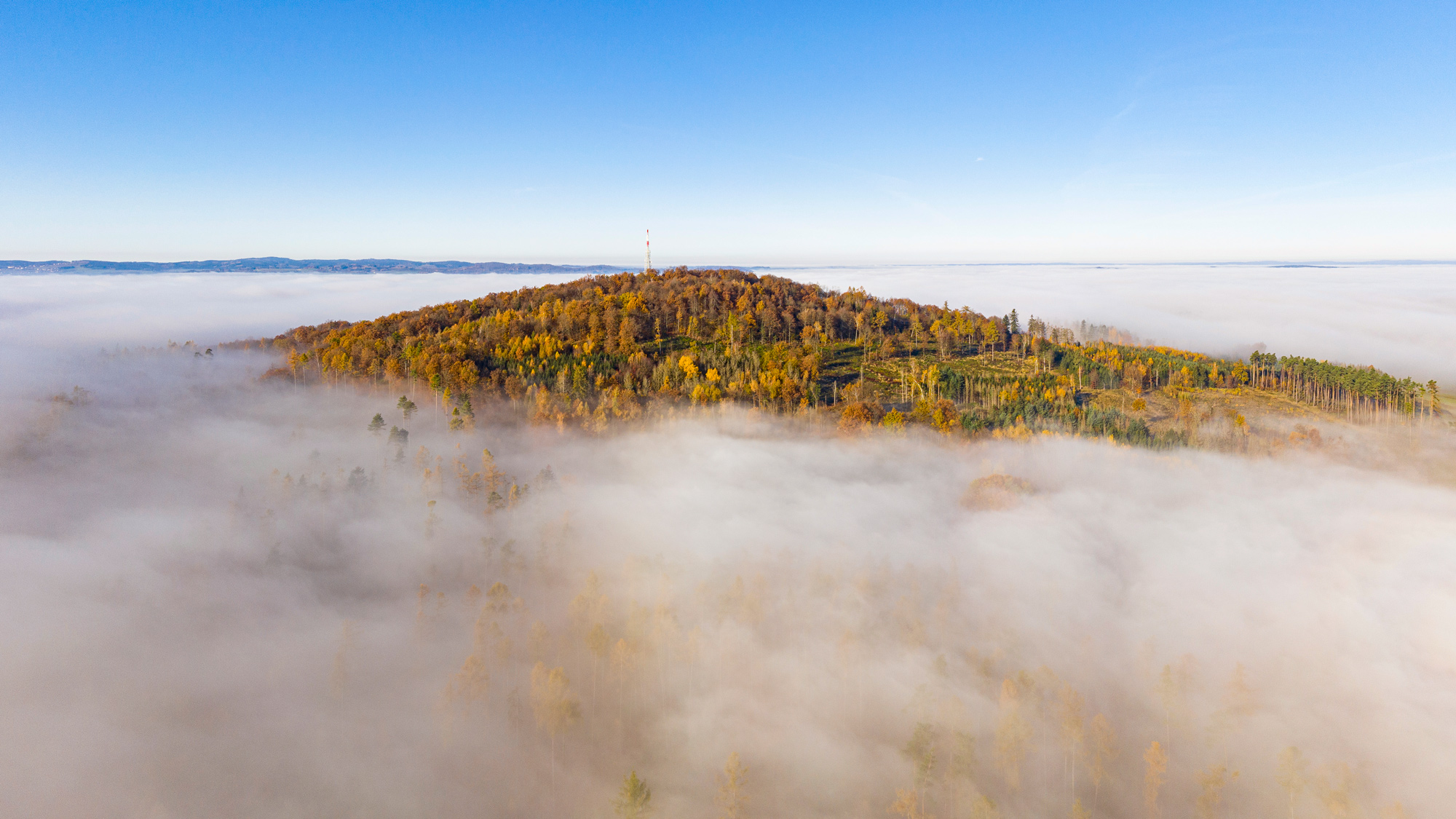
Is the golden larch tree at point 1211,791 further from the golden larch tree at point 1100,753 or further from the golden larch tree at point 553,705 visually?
the golden larch tree at point 553,705

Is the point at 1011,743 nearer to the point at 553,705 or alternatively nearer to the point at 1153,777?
the point at 1153,777

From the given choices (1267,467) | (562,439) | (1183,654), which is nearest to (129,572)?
(562,439)

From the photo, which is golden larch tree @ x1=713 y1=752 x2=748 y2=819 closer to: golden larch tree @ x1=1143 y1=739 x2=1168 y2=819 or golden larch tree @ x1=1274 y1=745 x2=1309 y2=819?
golden larch tree @ x1=1143 y1=739 x2=1168 y2=819

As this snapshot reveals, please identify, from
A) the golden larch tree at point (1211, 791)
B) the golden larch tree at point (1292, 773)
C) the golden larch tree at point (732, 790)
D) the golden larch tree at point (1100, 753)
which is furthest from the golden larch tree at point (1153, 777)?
the golden larch tree at point (732, 790)

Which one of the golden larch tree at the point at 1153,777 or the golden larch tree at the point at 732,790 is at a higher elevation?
the golden larch tree at the point at 732,790

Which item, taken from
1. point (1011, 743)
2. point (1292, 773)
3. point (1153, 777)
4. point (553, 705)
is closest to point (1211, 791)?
point (1153, 777)

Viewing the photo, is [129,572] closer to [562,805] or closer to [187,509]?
[187,509]

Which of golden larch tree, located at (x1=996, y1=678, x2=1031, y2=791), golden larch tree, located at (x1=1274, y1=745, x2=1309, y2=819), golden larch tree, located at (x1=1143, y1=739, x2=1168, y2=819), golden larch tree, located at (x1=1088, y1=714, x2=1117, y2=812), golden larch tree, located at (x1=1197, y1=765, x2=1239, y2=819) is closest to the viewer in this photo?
golden larch tree, located at (x1=1274, y1=745, x2=1309, y2=819)

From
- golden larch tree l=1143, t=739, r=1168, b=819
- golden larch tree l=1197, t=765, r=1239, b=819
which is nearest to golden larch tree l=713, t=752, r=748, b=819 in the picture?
golden larch tree l=1143, t=739, r=1168, b=819

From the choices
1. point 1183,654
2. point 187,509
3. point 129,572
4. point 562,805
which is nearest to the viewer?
point 562,805

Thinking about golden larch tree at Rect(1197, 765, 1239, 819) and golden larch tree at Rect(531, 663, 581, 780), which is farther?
golden larch tree at Rect(531, 663, 581, 780)

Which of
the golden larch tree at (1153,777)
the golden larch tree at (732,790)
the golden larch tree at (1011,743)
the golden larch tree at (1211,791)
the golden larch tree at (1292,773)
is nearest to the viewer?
the golden larch tree at (732,790)
